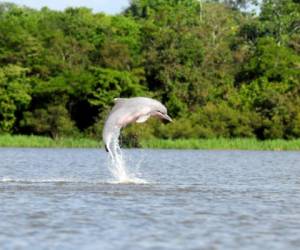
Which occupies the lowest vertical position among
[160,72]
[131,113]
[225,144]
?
[225,144]

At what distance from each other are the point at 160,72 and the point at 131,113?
170ft

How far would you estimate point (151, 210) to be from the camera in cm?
2370

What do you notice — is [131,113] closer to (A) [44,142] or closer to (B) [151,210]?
(B) [151,210]

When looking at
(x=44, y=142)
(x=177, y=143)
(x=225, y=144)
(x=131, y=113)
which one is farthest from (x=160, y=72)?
(x=131, y=113)

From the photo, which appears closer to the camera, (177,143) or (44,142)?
(177,143)

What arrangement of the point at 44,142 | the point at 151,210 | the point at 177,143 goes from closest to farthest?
the point at 151,210
the point at 177,143
the point at 44,142

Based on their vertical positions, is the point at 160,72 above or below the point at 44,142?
above

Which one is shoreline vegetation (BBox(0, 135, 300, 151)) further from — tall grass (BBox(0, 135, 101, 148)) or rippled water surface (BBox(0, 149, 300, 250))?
rippled water surface (BBox(0, 149, 300, 250))

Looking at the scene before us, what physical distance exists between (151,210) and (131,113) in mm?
4300

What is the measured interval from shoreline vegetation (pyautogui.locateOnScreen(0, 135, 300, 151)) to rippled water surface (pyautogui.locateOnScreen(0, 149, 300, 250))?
25.8 metres

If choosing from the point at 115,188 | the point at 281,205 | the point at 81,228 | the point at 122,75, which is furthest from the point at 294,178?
the point at 122,75

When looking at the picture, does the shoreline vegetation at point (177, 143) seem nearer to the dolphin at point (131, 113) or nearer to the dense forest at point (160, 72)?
the dense forest at point (160, 72)

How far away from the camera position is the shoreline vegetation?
219 ft

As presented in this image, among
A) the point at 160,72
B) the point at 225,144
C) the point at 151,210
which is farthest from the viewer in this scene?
the point at 160,72
